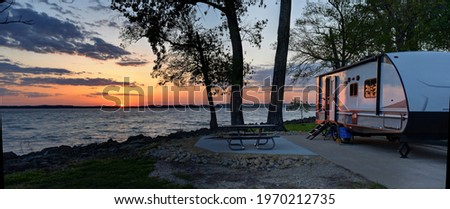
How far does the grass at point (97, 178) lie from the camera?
6403 mm

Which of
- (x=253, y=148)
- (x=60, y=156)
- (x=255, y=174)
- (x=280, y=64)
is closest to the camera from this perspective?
(x=255, y=174)

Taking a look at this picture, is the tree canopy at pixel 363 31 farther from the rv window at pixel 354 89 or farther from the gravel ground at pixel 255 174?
the gravel ground at pixel 255 174

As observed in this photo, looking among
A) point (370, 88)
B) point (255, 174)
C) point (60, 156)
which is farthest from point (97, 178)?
point (370, 88)

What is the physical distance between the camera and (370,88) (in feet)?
33.1

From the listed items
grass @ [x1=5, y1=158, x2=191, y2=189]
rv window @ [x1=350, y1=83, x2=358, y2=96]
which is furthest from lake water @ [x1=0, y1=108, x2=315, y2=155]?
rv window @ [x1=350, y1=83, x2=358, y2=96]

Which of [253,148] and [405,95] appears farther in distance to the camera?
[253,148]

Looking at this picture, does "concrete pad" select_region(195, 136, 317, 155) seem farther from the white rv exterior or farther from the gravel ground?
the white rv exterior

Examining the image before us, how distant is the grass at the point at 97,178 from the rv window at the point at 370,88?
20.6 feet

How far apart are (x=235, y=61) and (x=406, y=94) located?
9468 mm

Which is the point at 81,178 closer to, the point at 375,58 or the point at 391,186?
the point at 391,186

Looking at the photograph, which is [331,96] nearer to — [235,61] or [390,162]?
[235,61]

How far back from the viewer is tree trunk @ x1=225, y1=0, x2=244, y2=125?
16516 millimetres

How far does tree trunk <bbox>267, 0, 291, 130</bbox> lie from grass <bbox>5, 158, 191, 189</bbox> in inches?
347

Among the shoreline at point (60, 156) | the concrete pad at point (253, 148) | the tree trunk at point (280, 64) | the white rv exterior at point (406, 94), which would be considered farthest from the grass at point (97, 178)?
the tree trunk at point (280, 64)
